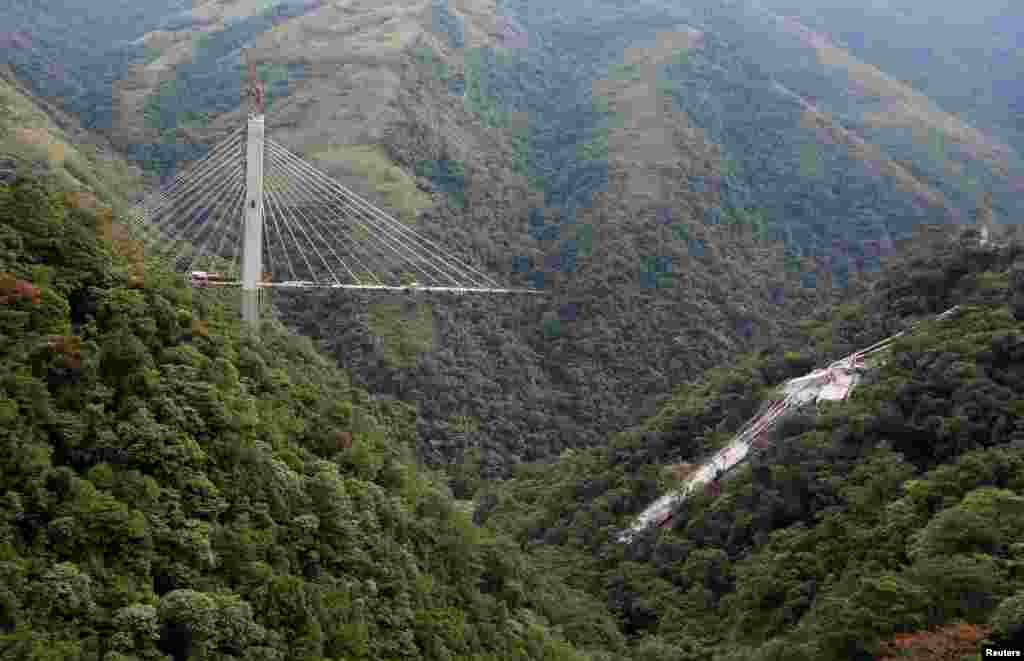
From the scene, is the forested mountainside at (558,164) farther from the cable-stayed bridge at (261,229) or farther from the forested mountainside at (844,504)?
the forested mountainside at (844,504)

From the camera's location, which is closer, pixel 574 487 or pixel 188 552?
pixel 188 552

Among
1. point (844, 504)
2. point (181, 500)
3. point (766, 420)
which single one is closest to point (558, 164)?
point (766, 420)

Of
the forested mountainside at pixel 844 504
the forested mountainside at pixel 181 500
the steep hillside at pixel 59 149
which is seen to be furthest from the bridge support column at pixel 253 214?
the steep hillside at pixel 59 149

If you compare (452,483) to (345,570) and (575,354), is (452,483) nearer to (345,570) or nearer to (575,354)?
(575,354)

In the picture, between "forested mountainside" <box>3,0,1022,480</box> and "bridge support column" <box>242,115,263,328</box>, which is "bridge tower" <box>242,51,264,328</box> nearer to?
"bridge support column" <box>242,115,263,328</box>

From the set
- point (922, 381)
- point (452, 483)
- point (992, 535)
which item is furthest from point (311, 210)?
point (992, 535)
